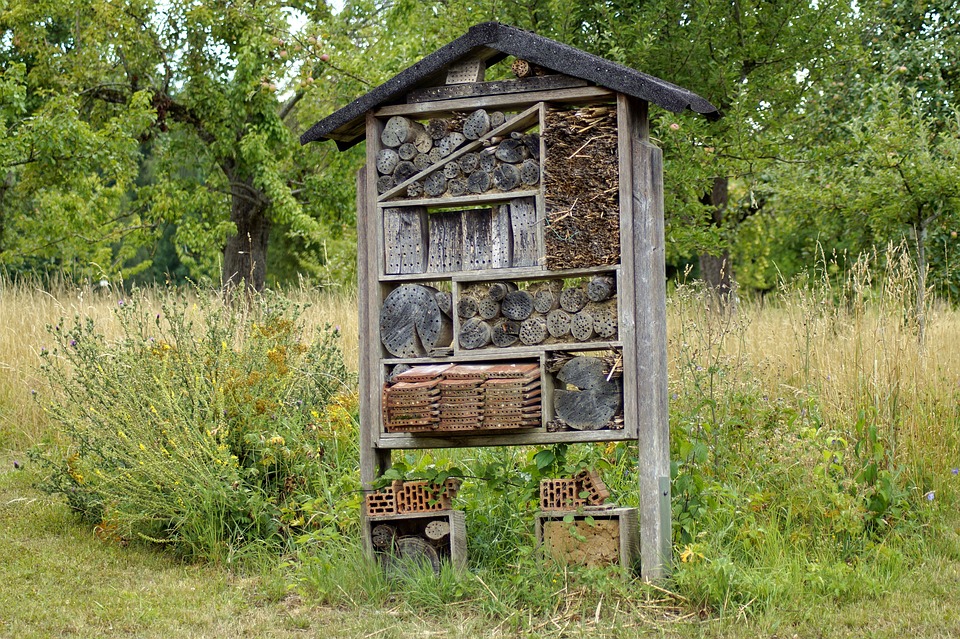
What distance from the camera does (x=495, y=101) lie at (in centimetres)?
490

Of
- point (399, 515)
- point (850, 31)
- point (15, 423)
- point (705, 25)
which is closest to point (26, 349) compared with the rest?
point (15, 423)

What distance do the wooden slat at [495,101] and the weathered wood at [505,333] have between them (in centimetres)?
101

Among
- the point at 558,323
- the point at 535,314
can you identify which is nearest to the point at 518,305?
the point at 535,314

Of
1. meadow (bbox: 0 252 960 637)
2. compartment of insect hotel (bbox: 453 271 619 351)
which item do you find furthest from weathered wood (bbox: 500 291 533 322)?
meadow (bbox: 0 252 960 637)

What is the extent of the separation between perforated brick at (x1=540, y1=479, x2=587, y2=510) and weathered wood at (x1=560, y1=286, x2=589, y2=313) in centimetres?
79

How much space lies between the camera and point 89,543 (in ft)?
19.9

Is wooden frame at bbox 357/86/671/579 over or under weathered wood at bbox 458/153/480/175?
under

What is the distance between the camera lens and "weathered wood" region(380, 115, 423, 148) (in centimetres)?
501

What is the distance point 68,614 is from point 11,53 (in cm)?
1341

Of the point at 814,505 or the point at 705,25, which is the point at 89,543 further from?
the point at 705,25

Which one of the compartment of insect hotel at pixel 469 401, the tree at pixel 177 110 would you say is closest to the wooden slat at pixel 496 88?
the compartment of insect hotel at pixel 469 401

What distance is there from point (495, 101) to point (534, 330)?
3.57 ft

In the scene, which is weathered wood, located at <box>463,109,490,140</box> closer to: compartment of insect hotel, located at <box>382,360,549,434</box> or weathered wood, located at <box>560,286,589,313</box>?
weathered wood, located at <box>560,286,589,313</box>

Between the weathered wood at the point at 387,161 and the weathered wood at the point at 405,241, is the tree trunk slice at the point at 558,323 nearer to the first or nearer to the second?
the weathered wood at the point at 405,241
